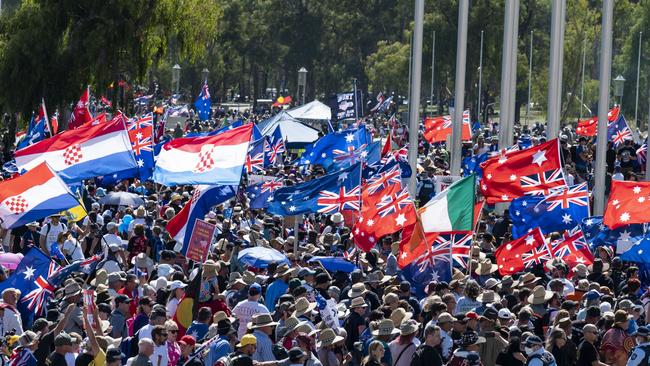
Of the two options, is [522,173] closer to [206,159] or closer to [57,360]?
[206,159]

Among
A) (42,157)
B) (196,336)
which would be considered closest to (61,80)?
(42,157)

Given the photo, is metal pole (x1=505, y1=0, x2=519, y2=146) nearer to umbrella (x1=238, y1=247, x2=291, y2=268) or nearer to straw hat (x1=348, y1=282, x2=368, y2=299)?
umbrella (x1=238, y1=247, x2=291, y2=268)

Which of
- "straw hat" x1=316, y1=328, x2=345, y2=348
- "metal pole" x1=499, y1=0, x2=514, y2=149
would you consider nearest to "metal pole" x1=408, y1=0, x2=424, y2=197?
"metal pole" x1=499, y1=0, x2=514, y2=149

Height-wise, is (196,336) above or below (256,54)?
above

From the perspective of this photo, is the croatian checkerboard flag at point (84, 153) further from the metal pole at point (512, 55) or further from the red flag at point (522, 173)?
the metal pole at point (512, 55)

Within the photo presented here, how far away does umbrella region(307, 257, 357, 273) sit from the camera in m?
19.8

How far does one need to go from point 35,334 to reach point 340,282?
19.4 ft

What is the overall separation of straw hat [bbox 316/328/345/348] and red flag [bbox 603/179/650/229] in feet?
24.4

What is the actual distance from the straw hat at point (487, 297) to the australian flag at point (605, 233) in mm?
4467

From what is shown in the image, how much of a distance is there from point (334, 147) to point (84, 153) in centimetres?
1109

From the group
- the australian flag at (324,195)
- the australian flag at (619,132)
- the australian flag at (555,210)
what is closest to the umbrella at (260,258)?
the australian flag at (324,195)

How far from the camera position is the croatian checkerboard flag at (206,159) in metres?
22.1

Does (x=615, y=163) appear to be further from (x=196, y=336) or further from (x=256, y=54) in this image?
(x=256, y=54)

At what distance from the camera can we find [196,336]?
15.2 metres
